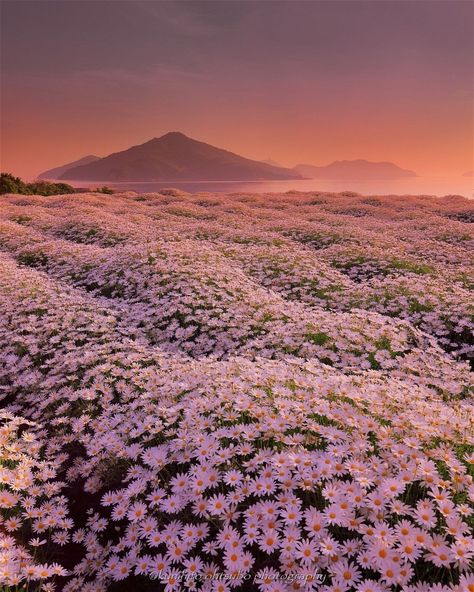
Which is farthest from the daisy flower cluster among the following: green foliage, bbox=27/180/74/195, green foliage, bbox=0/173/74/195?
green foliage, bbox=27/180/74/195

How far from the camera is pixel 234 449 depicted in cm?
421

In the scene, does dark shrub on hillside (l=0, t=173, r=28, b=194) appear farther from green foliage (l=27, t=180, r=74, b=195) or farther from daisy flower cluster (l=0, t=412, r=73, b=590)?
daisy flower cluster (l=0, t=412, r=73, b=590)

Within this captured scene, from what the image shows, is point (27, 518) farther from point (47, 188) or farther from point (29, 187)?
point (47, 188)

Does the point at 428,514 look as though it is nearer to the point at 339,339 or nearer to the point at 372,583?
the point at 372,583

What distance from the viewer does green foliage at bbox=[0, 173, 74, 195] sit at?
65812 millimetres

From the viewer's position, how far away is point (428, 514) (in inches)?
129

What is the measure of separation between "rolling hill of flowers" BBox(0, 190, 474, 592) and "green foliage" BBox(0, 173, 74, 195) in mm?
63756

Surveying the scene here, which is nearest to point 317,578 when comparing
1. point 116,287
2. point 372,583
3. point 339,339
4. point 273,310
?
point 372,583

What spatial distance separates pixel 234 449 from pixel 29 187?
3077 inches

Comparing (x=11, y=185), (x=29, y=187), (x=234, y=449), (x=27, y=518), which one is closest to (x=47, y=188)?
(x=29, y=187)

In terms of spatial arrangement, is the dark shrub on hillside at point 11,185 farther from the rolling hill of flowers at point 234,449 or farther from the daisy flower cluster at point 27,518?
the daisy flower cluster at point 27,518

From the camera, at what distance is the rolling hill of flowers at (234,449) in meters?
3.32

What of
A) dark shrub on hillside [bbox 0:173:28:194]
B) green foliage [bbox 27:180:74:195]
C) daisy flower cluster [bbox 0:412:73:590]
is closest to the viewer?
daisy flower cluster [bbox 0:412:73:590]

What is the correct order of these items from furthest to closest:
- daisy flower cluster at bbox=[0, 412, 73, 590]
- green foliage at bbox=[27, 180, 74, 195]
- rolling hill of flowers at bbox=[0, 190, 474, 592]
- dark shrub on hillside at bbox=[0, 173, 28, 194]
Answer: green foliage at bbox=[27, 180, 74, 195], dark shrub on hillside at bbox=[0, 173, 28, 194], daisy flower cluster at bbox=[0, 412, 73, 590], rolling hill of flowers at bbox=[0, 190, 474, 592]
